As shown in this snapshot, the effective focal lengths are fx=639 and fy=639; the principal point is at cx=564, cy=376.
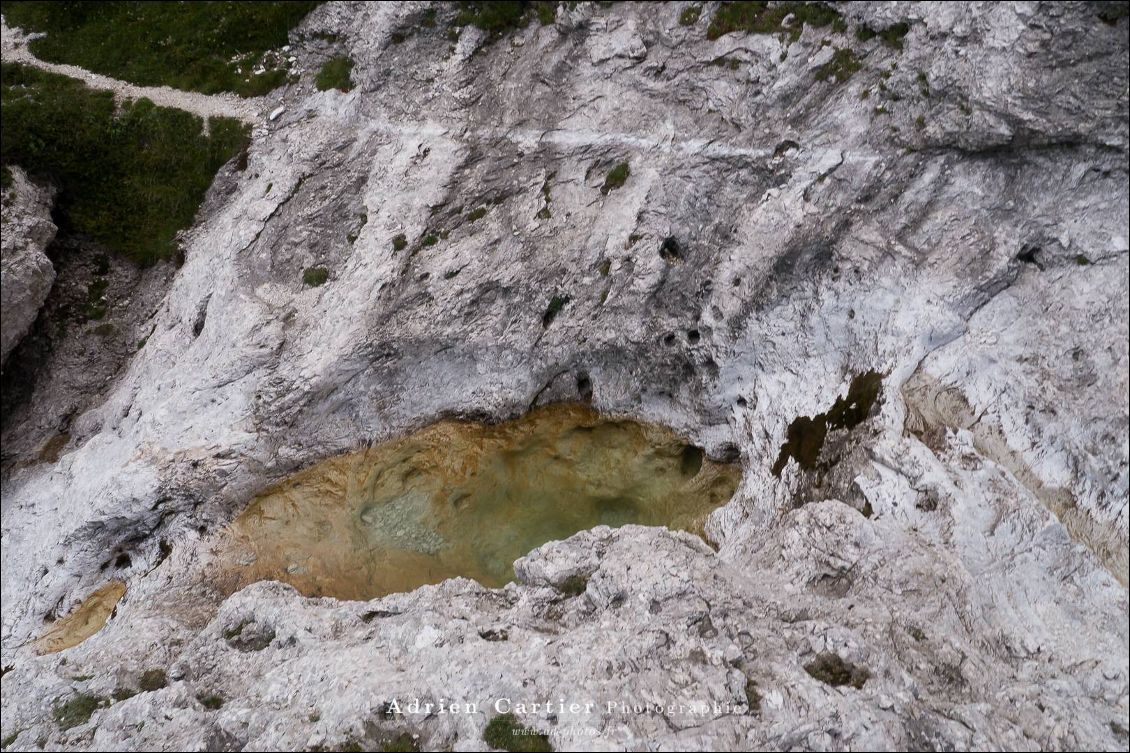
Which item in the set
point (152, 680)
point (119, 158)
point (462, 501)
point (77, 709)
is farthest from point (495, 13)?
point (77, 709)

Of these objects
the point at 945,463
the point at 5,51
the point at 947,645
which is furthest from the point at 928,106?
the point at 5,51

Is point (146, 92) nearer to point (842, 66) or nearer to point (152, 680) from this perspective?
point (152, 680)

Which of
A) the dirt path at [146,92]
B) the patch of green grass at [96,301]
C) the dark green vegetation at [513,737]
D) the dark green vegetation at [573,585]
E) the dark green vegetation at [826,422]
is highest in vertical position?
the dirt path at [146,92]

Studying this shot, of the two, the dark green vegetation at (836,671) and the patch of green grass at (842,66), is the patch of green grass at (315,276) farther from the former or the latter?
the dark green vegetation at (836,671)

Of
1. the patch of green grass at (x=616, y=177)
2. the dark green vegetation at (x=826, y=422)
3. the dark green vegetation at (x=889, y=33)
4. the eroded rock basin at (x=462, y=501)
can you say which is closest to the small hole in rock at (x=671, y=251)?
the patch of green grass at (x=616, y=177)

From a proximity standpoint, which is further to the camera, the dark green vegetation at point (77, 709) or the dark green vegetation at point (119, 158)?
the dark green vegetation at point (119, 158)

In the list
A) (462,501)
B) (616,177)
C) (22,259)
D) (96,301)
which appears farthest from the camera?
(96,301)

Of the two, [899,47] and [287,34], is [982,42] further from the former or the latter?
[287,34]
